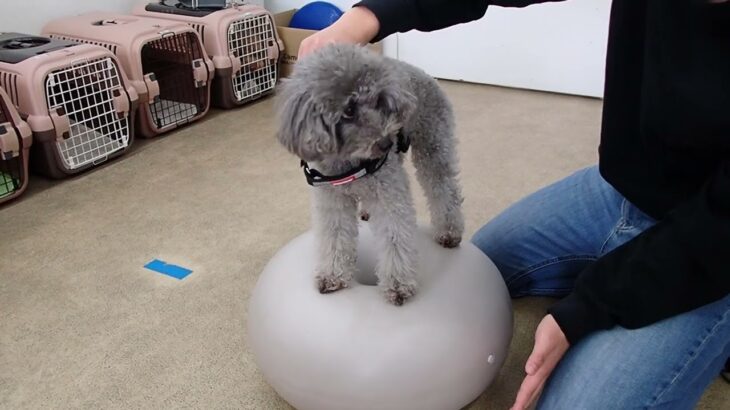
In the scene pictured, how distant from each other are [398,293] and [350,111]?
0.38 metres

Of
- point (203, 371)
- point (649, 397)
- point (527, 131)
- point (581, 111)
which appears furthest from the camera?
point (581, 111)

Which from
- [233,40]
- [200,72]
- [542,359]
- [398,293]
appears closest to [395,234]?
[398,293]

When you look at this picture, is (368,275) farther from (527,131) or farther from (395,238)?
(527,131)

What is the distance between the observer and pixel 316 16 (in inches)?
124

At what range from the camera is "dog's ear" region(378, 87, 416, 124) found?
2.94 ft

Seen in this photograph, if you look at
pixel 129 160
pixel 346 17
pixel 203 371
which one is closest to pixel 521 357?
pixel 203 371

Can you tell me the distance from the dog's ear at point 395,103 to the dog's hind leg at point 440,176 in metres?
0.27

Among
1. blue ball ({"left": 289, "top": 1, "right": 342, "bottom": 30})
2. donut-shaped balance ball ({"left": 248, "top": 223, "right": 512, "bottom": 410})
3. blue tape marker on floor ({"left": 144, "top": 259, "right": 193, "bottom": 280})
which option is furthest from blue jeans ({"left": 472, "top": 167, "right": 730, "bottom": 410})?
blue ball ({"left": 289, "top": 1, "right": 342, "bottom": 30})

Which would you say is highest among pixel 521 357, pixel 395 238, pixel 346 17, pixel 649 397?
pixel 346 17

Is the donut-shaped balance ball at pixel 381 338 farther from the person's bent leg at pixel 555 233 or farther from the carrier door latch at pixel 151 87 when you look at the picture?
the carrier door latch at pixel 151 87

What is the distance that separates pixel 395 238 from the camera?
109 cm

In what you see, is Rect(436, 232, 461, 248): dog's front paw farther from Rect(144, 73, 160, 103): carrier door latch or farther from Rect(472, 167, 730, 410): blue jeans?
Rect(144, 73, 160, 103): carrier door latch

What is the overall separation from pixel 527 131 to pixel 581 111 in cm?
38

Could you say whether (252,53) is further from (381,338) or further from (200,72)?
(381,338)
